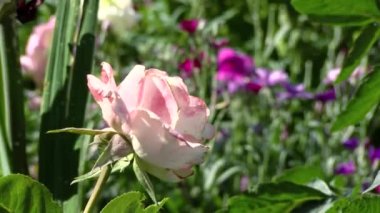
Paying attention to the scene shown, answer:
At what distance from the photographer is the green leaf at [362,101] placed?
114cm

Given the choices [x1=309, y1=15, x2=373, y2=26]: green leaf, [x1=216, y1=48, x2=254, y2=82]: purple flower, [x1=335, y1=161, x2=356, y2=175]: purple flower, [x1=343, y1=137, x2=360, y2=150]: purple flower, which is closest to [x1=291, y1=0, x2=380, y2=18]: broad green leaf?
[x1=309, y1=15, x2=373, y2=26]: green leaf

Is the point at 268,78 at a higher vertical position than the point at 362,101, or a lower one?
lower

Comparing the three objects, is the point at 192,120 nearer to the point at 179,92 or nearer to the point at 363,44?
the point at 179,92

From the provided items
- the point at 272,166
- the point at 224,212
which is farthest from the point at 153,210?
the point at 272,166

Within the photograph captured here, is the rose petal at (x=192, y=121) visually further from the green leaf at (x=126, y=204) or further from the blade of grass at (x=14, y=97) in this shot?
the blade of grass at (x=14, y=97)

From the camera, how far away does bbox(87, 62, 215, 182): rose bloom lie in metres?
0.84

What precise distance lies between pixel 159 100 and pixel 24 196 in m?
0.14

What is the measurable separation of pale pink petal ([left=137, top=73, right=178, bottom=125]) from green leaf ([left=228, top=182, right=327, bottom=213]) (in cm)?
34

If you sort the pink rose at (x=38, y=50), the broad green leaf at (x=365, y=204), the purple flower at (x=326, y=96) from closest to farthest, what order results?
the broad green leaf at (x=365, y=204) < the pink rose at (x=38, y=50) < the purple flower at (x=326, y=96)

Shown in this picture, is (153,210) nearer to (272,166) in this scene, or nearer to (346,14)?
(346,14)

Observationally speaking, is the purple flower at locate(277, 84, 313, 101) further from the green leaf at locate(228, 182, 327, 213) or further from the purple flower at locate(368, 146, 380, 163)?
the green leaf at locate(228, 182, 327, 213)

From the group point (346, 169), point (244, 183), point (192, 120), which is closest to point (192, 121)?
point (192, 120)

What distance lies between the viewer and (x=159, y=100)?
84 centimetres

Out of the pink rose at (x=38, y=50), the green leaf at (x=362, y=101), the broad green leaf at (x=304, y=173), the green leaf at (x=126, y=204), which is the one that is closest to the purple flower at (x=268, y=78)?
the pink rose at (x=38, y=50)
